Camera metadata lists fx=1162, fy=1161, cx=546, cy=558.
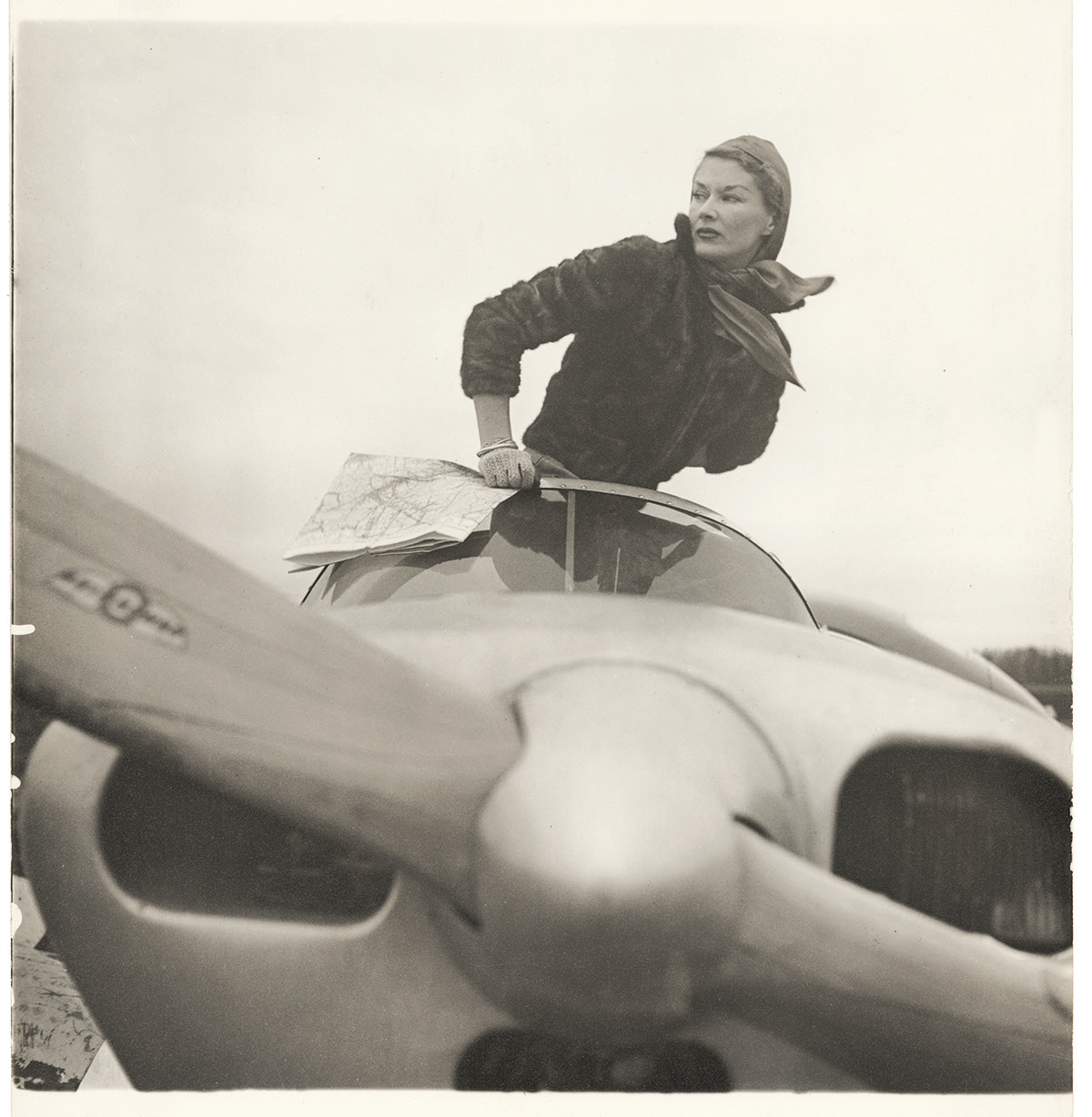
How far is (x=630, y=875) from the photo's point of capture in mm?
1874

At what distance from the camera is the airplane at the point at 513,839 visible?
199 centimetres

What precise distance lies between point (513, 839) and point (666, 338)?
5.06ft

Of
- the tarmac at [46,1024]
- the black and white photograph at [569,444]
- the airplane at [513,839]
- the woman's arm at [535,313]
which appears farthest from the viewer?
the woman's arm at [535,313]

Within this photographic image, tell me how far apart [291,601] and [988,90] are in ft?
7.12

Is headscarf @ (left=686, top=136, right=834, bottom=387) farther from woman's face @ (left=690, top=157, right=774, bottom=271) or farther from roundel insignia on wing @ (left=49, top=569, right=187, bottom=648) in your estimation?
roundel insignia on wing @ (left=49, top=569, right=187, bottom=648)

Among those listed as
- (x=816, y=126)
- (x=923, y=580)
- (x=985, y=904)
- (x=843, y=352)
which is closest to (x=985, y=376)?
(x=843, y=352)

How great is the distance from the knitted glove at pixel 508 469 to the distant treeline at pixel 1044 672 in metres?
1.20

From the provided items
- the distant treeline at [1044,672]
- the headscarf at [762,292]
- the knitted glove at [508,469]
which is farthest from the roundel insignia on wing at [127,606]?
the distant treeline at [1044,672]

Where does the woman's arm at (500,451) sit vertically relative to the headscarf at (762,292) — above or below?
below

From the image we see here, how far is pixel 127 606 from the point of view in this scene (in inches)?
82.7

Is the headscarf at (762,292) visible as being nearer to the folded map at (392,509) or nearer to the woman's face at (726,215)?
the woman's face at (726,215)

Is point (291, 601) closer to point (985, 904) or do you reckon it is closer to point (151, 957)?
point (151, 957)

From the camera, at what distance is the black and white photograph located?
2.26 meters

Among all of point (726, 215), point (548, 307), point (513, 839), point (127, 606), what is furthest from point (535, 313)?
point (513, 839)
